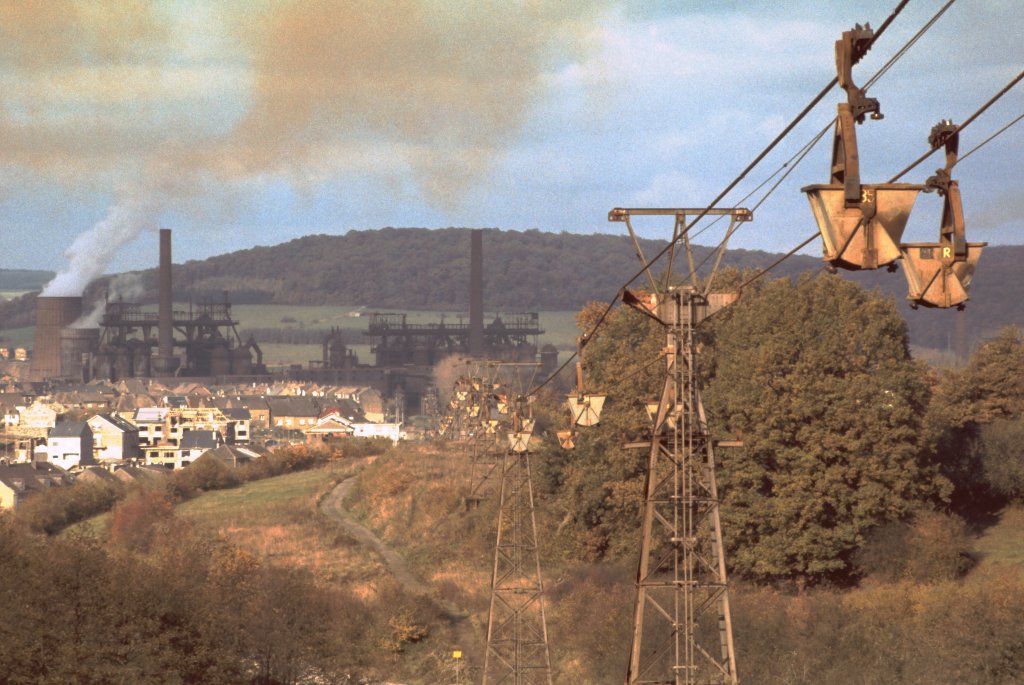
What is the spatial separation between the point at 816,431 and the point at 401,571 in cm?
1574

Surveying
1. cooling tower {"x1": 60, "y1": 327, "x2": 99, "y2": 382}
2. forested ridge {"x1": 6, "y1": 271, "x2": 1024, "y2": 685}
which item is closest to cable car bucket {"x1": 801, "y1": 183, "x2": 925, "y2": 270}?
forested ridge {"x1": 6, "y1": 271, "x2": 1024, "y2": 685}

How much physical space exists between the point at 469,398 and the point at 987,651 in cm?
3159

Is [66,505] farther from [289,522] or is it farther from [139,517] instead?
[289,522]

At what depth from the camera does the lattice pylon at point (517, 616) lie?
30.7 metres

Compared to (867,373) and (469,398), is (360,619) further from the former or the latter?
(469,398)

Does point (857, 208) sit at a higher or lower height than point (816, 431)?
higher

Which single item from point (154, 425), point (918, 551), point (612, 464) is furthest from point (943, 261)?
point (154, 425)

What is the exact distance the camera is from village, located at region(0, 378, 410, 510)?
94312 mm

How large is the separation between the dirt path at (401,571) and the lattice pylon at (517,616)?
2.86 feet

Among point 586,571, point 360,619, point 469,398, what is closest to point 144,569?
point 360,619

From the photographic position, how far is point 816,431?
40844 millimetres

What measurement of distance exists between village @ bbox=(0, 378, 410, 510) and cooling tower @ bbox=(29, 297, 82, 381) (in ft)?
14.3

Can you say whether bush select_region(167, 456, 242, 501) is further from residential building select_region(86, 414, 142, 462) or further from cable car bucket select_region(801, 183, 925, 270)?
cable car bucket select_region(801, 183, 925, 270)

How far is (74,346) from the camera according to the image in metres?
167
